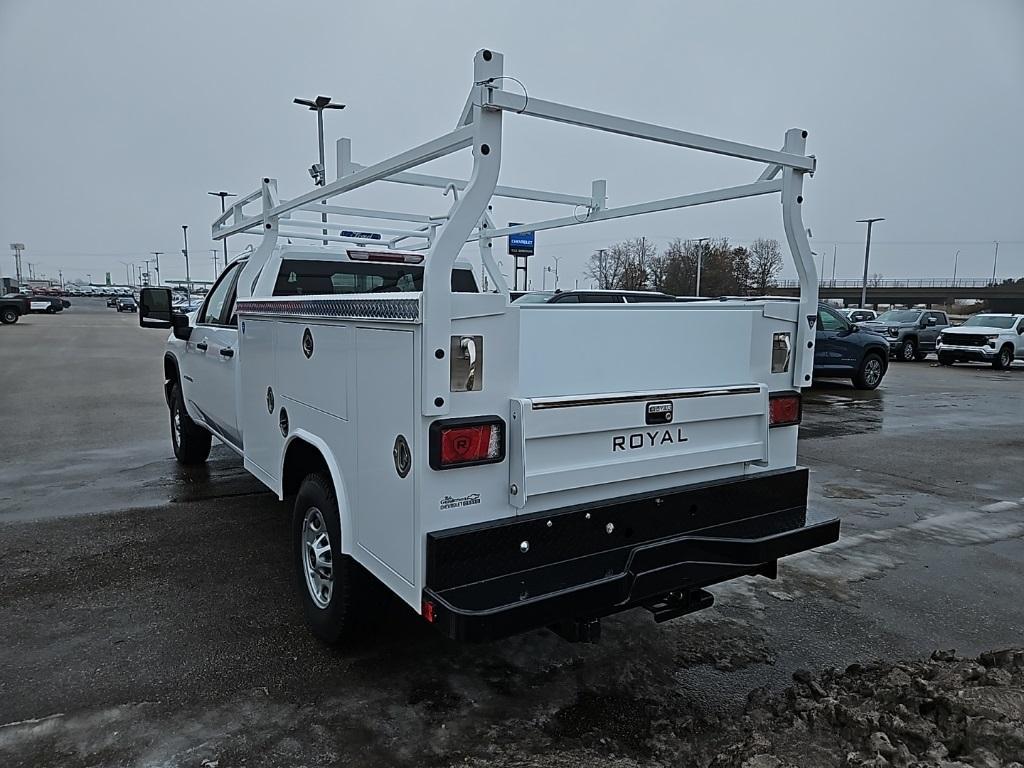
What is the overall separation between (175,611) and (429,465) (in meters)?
2.30

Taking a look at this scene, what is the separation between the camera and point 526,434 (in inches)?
109

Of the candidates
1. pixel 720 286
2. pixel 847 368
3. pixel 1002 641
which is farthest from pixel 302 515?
pixel 720 286

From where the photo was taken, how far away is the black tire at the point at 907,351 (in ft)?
79.2

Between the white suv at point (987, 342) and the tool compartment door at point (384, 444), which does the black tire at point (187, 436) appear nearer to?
the tool compartment door at point (384, 444)

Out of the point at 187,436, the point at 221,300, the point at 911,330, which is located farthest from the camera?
the point at 911,330

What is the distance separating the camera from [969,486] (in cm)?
723

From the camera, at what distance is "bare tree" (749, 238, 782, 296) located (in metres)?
59.7

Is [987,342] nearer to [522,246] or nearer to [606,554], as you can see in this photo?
[522,246]

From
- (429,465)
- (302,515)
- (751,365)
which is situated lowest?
(302,515)

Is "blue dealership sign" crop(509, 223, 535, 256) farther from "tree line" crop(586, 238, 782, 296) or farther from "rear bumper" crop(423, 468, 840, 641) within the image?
"tree line" crop(586, 238, 782, 296)

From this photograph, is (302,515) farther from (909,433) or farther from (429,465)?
(909,433)

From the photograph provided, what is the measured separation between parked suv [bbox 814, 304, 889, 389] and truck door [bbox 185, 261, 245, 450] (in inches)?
493

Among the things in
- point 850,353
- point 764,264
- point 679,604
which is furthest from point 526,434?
point 764,264

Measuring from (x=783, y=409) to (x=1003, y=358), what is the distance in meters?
21.9
